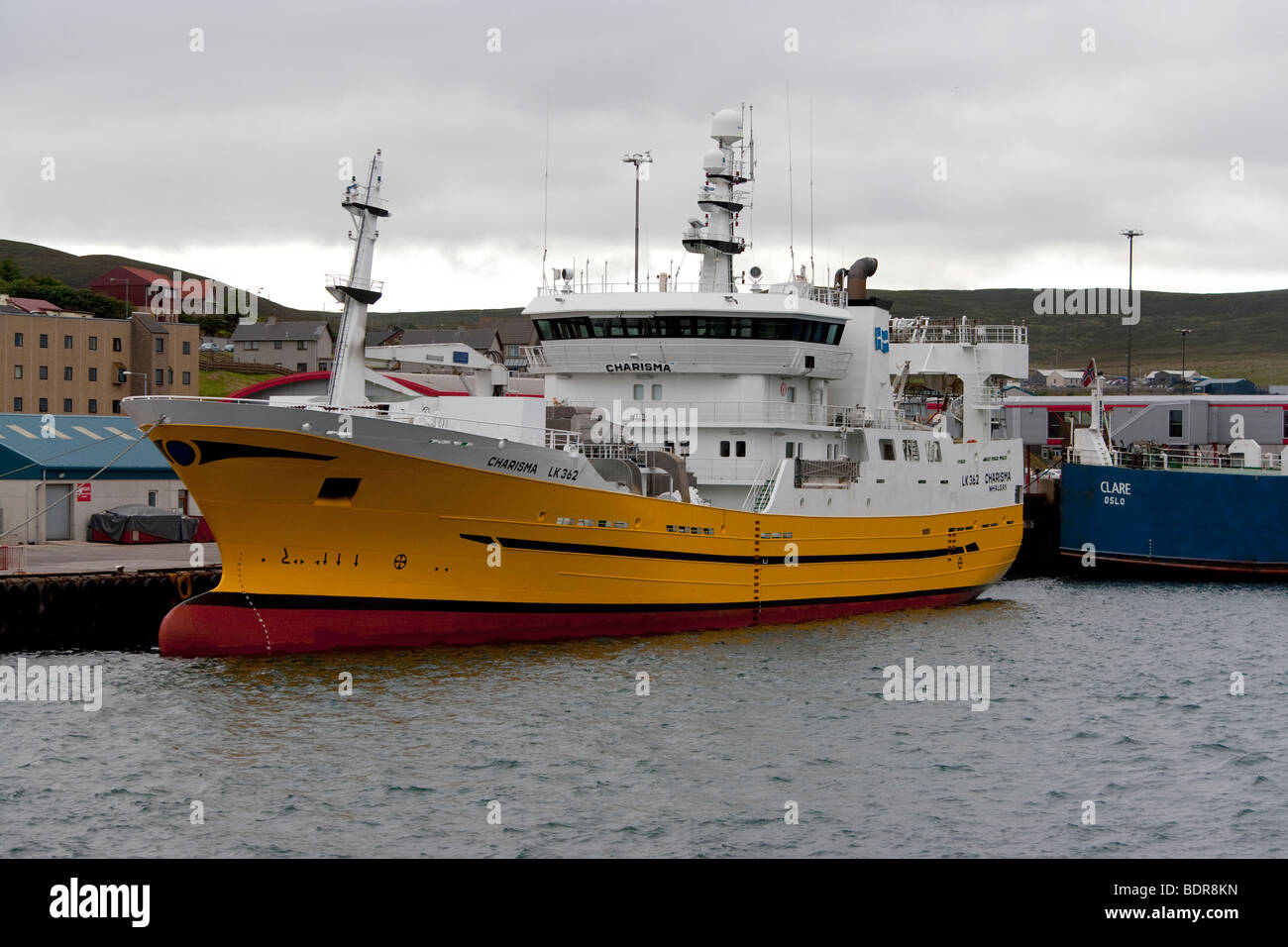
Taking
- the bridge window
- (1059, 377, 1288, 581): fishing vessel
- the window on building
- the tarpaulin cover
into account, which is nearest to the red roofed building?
the window on building

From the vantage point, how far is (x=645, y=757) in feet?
60.2

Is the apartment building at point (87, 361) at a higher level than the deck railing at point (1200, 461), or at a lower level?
higher

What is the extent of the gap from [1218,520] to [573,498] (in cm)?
2853

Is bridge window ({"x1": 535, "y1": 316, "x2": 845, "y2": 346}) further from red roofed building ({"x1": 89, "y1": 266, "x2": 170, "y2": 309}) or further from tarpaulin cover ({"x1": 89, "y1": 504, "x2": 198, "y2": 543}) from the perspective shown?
red roofed building ({"x1": 89, "y1": 266, "x2": 170, "y2": 309})

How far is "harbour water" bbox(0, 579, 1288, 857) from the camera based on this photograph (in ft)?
50.5

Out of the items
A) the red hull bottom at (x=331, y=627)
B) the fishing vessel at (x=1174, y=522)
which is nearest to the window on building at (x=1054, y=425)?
the fishing vessel at (x=1174, y=522)

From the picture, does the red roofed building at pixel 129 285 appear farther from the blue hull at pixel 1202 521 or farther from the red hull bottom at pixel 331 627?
the red hull bottom at pixel 331 627

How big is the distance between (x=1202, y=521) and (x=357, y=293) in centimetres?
3141

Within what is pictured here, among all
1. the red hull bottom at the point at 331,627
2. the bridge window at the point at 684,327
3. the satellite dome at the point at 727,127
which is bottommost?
the red hull bottom at the point at 331,627

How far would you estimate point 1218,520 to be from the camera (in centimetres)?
4512

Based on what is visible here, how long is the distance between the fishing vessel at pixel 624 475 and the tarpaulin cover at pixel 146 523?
25.1 ft

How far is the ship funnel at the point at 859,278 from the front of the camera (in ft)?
116
